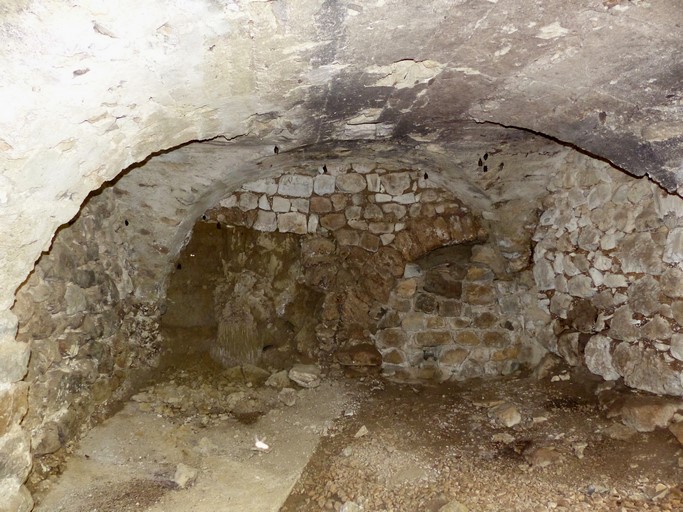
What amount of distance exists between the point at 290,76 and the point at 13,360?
1327mm

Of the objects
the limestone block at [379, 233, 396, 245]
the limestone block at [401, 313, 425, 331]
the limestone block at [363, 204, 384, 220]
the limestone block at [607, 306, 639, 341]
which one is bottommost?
the limestone block at [401, 313, 425, 331]

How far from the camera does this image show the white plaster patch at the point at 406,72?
1.86 meters

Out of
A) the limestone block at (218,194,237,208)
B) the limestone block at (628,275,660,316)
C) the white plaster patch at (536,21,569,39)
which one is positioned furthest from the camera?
the limestone block at (218,194,237,208)

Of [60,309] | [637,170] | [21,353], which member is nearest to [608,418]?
[637,170]

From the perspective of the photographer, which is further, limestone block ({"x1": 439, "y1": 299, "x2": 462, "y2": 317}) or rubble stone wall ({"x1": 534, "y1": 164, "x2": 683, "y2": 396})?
limestone block ({"x1": 439, "y1": 299, "x2": 462, "y2": 317})

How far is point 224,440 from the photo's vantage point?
9.54 ft

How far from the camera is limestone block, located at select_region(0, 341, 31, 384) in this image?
1710mm

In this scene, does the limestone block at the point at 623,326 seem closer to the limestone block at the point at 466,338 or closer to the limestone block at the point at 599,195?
the limestone block at the point at 599,195

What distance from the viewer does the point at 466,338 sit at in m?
4.00

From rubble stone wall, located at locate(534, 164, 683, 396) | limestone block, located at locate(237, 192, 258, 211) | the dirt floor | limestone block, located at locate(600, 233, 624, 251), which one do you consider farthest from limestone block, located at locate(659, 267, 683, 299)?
limestone block, located at locate(237, 192, 258, 211)

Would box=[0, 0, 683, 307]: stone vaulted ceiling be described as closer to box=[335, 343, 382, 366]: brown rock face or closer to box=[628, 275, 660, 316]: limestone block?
box=[628, 275, 660, 316]: limestone block

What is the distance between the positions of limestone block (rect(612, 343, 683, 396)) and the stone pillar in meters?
2.69

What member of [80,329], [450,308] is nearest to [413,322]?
[450,308]

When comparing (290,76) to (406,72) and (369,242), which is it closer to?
(406,72)
